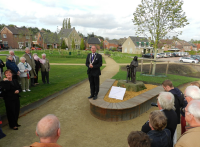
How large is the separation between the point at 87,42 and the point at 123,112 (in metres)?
67.7

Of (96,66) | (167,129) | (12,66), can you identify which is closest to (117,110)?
(96,66)

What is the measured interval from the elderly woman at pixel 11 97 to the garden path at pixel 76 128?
0.98ft

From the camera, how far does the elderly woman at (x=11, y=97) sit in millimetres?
3811

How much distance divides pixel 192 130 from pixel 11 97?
14.8 feet

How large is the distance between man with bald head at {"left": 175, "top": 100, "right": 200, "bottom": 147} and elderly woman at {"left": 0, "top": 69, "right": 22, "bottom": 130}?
4.31 meters

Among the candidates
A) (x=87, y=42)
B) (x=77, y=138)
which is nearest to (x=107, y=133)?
(x=77, y=138)

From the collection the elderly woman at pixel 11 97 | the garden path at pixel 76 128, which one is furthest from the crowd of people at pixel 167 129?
the elderly woman at pixel 11 97

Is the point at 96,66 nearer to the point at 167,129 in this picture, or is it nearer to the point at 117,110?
the point at 117,110

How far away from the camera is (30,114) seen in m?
5.02

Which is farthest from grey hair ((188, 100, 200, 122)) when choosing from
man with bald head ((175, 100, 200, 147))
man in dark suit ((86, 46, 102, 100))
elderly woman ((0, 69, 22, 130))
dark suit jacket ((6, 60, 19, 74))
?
dark suit jacket ((6, 60, 19, 74))

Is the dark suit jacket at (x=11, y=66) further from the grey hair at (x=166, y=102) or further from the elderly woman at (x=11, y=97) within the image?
the grey hair at (x=166, y=102)

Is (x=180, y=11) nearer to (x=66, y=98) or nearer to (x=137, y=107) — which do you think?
(x=137, y=107)

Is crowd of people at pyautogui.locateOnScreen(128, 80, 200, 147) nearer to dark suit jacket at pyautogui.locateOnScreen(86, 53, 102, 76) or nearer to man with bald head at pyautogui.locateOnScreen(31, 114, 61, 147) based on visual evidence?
man with bald head at pyautogui.locateOnScreen(31, 114, 61, 147)

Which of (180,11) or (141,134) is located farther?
(180,11)
